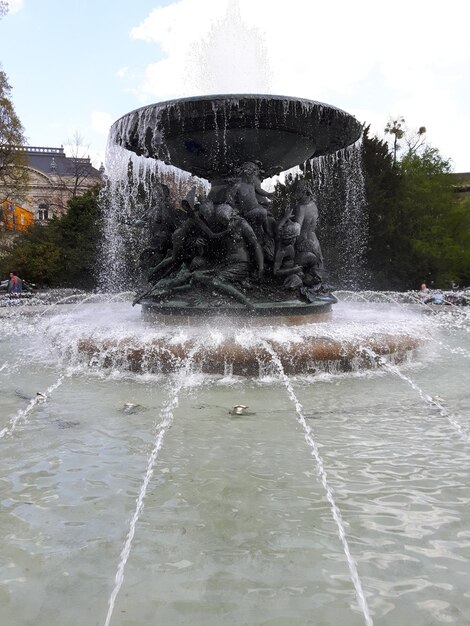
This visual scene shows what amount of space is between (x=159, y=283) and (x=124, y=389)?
3.28 meters

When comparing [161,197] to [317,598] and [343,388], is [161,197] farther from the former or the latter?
[317,598]

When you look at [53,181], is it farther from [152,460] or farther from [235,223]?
[152,460]

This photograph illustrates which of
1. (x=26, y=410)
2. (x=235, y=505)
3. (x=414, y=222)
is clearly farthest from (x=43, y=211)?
(x=235, y=505)

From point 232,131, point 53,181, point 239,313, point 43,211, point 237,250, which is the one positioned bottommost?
point 239,313

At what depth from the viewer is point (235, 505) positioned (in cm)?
343

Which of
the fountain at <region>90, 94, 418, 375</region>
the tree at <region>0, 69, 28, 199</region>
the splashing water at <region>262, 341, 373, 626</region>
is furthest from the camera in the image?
the tree at <region>0, 69, 28, 199</region>

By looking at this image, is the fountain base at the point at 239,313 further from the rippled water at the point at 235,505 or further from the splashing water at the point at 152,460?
the rippled water at the point at 235,505

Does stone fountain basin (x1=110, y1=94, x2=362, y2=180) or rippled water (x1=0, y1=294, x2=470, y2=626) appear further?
stone fountain basin (x1=110, y1=94, x2=362, y2=180)

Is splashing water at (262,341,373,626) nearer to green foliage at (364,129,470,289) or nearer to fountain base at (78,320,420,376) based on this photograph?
fountain base at (78,320,420,376)

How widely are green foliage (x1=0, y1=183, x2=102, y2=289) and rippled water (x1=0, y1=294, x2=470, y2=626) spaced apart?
27.6 metres

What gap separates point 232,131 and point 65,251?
89.9 ft

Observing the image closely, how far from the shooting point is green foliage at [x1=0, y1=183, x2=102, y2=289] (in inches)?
1304

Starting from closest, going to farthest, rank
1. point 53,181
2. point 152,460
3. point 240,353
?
point 152,460 < point 240,353 < point 53,181

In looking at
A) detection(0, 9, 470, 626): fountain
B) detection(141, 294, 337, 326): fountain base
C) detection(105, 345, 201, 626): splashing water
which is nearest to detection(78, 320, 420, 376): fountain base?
detection(0, 9, 470, 626): fountain
